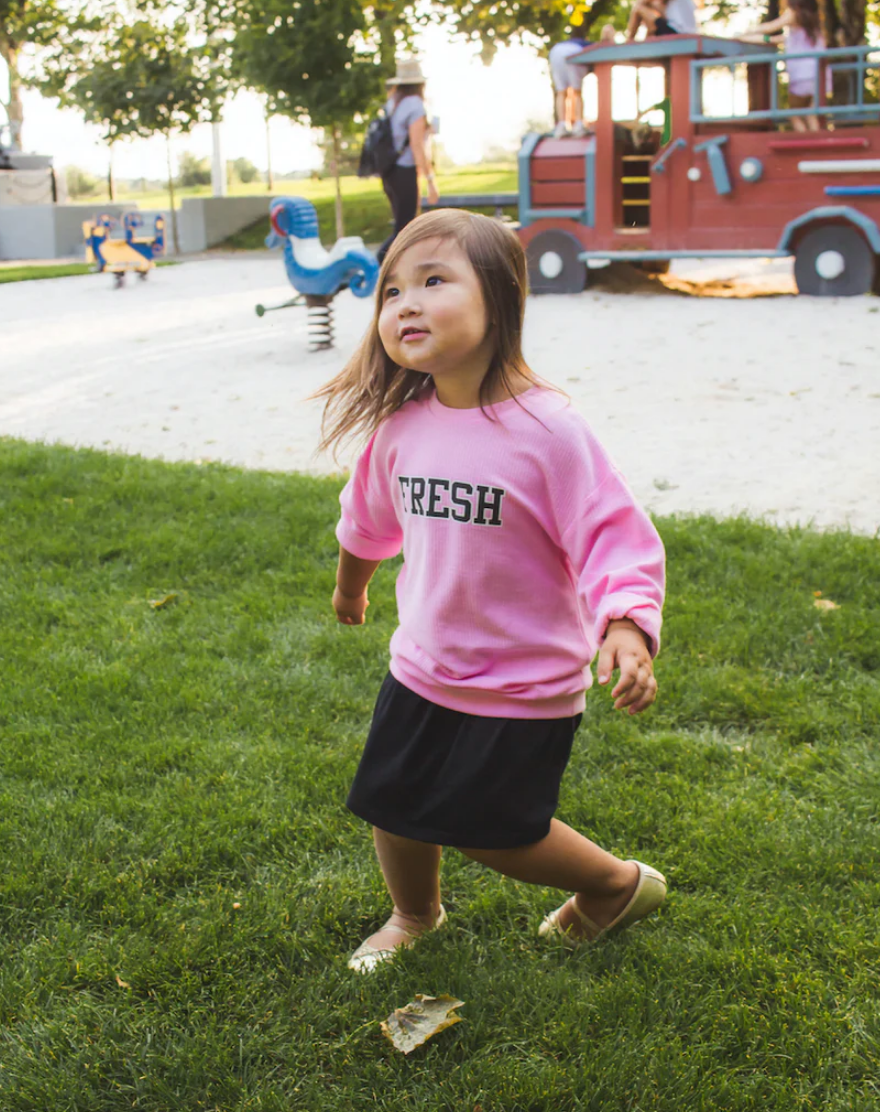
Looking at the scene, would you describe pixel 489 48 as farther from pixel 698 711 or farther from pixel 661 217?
pixel 698 711

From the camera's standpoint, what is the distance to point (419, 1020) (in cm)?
193

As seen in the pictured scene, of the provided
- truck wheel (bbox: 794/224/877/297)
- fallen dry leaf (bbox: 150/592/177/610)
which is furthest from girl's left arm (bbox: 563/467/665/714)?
truck wheel (bbox: 794/224/877/297)

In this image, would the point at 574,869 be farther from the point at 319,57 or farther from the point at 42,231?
the point at 42,231

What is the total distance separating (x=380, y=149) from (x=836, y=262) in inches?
158

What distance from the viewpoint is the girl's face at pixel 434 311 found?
1787 millimetres

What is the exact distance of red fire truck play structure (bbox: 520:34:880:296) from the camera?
33.4 feet

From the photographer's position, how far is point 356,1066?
6.08ft

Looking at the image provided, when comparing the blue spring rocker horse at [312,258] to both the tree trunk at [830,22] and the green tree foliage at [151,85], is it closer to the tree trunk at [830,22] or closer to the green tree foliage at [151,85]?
the tree trunk at [830,22]

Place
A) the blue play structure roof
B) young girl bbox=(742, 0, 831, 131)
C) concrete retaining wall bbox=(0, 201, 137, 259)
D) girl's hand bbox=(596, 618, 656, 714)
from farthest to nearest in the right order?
concrete retaining wall bbox=(0, 201, 137, 259), young girl bbox=(742, 0, 831, 131), the blue play structure roof, girl's hand bbox=(596, 618, 656, 714)

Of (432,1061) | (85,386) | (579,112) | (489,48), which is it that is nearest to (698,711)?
(432,1061)

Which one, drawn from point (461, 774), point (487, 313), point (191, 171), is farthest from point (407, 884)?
point (191, 171)

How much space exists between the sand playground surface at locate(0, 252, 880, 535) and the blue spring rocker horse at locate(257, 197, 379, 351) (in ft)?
1.74

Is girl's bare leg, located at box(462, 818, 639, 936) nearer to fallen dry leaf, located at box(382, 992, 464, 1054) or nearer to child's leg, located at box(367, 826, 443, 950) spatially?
child's leg, located at box(367, 826, 443, 950)

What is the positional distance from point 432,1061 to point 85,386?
7022mm
